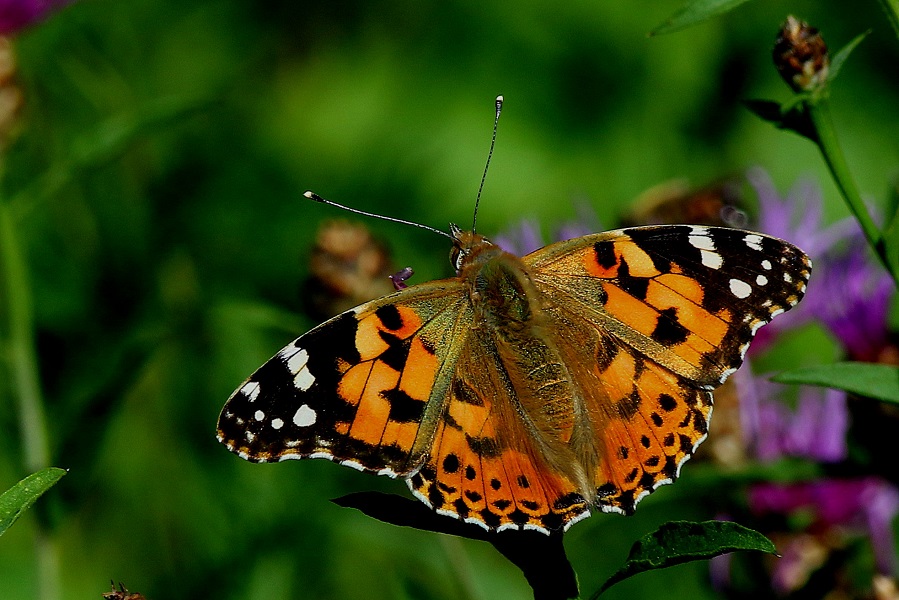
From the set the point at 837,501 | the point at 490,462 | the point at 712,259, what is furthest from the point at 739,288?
the point at 837,501

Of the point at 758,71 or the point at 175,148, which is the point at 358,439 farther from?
the point at 758,71

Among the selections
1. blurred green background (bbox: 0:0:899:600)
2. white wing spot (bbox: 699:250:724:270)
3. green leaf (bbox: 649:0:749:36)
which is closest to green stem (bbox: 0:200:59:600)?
blurred green background (bbox: 0:0:899:600)

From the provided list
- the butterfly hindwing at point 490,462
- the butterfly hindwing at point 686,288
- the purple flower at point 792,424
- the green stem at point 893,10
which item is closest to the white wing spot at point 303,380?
the butterfly hindwing at point 490,462

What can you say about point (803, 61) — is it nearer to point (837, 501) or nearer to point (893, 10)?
point (893, 10)

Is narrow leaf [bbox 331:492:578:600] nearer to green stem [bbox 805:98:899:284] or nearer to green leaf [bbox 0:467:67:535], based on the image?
green leaf [bbox 0:467:67:535]

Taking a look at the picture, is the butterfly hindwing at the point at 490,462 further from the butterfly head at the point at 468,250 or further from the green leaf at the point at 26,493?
the green leaf at the point at 26,493
